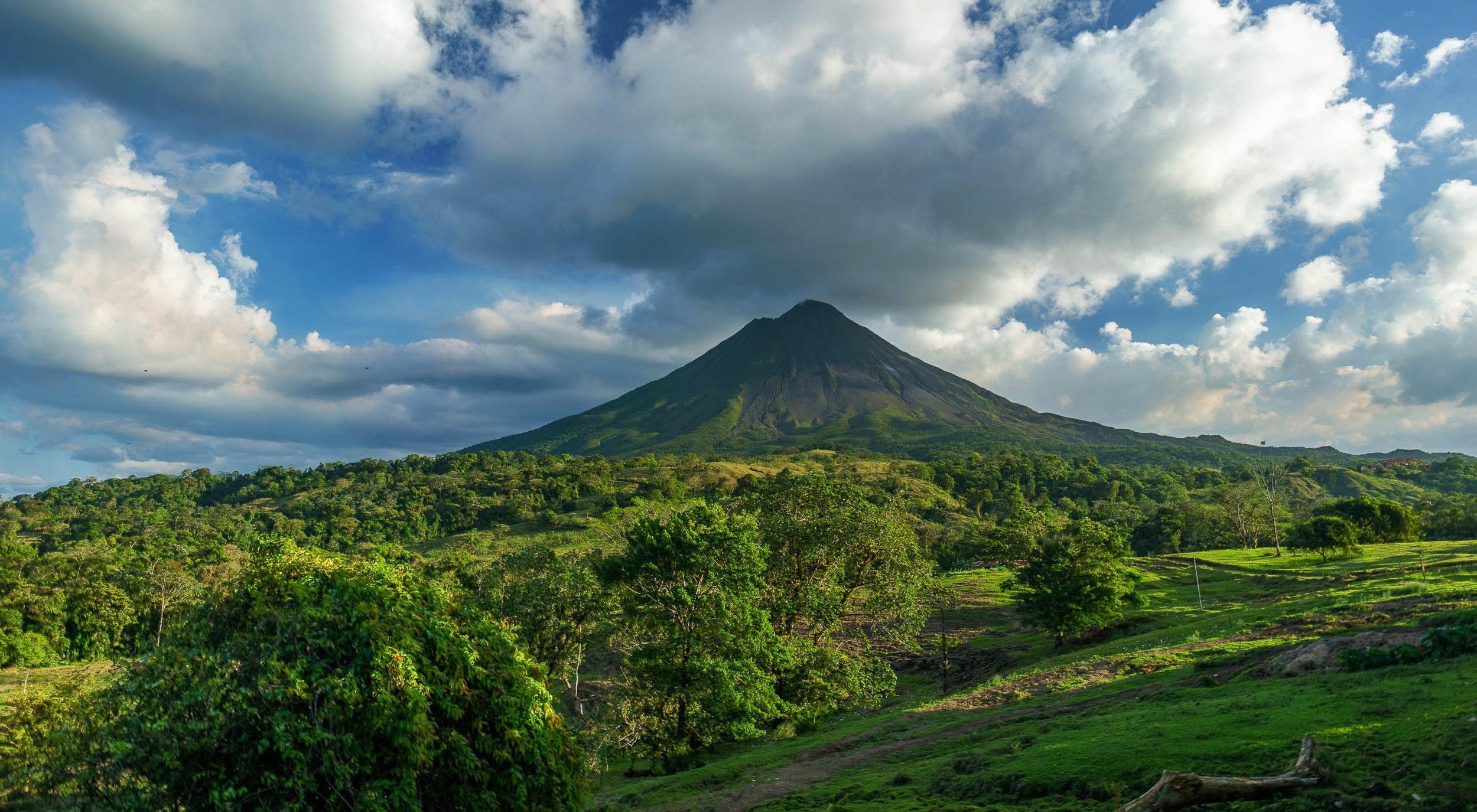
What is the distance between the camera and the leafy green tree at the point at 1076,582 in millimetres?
34719

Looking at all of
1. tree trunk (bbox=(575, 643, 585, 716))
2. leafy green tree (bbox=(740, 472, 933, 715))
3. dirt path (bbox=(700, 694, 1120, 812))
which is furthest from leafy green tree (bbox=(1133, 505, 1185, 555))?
dirt path (bbox=(700, 694, 1120, 812))

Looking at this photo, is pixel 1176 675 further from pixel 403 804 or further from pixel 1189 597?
pixel 1189 597

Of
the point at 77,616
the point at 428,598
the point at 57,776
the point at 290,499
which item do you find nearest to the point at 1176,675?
Answer: the point at 428,598

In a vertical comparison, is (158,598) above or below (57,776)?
below

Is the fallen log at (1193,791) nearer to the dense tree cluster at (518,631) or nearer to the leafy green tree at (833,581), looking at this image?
the dense tree cluster at (518,631)

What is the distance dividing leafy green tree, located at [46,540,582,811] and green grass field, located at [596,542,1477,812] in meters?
4.88

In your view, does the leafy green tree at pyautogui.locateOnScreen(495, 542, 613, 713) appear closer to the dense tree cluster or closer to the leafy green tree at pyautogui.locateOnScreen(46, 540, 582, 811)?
the dense tree cluster

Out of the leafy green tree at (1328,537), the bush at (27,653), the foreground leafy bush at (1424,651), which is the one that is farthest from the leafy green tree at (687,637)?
the bush at (27,653)

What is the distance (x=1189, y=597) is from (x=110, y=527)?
470 ft

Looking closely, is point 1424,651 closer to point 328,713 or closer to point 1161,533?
point 328,713

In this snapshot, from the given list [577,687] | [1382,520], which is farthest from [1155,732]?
[1382,520]

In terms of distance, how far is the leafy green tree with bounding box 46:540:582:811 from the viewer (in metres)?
8.18

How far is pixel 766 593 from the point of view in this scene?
96.5ft

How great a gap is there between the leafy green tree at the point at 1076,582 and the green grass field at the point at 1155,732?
1.77 meters
